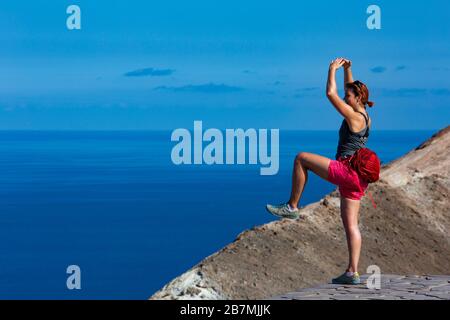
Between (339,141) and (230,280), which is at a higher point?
(339,141)

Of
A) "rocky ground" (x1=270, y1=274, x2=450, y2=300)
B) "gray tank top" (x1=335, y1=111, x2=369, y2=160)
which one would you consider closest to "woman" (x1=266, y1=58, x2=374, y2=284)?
"gray tank top" (x1=335, y1=111, x2=369, y2=160)

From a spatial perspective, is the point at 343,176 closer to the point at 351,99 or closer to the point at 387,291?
the point at 351,99

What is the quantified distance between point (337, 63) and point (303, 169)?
1301 millimetres

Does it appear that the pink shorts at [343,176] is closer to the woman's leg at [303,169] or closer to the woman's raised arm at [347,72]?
the woman's leg at [303,169]

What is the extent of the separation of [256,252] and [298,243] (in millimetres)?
808

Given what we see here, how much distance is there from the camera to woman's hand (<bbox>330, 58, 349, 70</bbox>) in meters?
9.53

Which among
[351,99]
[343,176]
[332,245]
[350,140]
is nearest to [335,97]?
[351,99]

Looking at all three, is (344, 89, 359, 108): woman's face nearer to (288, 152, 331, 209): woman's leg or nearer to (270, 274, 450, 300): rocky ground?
(288, 152, 331, 209): woman's leg

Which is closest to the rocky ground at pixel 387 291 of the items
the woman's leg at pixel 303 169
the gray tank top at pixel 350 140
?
the woman's leg at pixel 303 169

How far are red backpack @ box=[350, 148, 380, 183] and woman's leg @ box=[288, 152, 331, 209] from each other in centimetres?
32

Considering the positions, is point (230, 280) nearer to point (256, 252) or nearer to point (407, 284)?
point (256, 252)

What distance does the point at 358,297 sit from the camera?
9555mm
